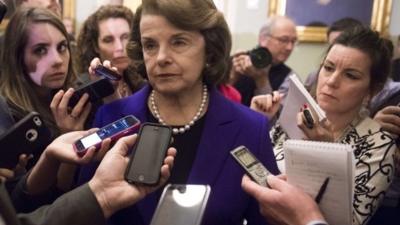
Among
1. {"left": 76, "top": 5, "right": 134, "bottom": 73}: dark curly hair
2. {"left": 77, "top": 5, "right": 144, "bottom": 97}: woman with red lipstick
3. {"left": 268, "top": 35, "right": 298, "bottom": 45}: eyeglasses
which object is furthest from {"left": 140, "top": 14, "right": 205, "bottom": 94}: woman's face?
{"left": 268, "top": 35, "right": 298, "bottom": 45}: eyeglasses

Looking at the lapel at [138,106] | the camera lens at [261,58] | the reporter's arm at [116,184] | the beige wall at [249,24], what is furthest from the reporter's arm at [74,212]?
the beige wall at [249,24]

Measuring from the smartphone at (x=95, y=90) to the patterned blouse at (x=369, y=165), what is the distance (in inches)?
23.6

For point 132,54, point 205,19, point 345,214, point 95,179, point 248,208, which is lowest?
point 248,208

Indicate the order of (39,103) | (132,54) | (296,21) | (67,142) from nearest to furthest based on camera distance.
Answer: (67,142)
(132,54)
(39,103)
(296,21)

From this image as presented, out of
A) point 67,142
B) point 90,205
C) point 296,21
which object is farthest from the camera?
point 296,21

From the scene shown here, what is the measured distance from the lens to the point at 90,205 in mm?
836

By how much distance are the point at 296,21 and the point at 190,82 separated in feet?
7.23

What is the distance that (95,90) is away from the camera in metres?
1.28

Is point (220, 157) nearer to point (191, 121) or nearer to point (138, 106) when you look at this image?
point (191, 121)

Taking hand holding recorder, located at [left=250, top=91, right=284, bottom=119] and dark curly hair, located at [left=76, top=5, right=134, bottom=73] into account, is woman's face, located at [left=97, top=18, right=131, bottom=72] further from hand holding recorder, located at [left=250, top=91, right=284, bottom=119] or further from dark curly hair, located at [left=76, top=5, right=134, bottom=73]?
hand holding recorder, located at [left=250, top=91, right=284, bottom=119]

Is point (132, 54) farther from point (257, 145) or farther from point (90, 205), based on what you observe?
point (90, 205)

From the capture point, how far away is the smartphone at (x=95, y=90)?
1273 mm

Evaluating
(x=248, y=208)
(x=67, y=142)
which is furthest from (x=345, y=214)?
(x=67, y=142)

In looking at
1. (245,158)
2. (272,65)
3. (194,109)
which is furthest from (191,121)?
(272,65)
